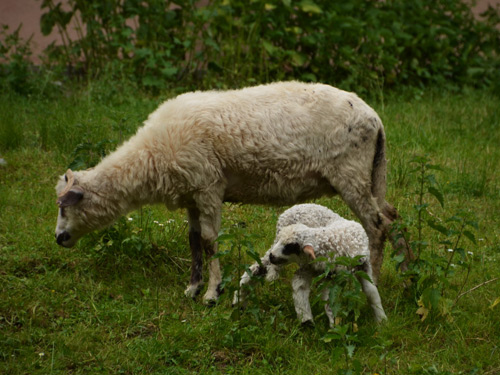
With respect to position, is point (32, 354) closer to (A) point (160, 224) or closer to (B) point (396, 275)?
(A) point (160, 224)

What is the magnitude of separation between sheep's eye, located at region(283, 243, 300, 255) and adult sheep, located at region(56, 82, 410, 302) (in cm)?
83

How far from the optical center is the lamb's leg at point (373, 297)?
434 cm

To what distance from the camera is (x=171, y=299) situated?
15.7 feet

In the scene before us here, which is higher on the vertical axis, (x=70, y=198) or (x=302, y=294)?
(x=70, y=198)

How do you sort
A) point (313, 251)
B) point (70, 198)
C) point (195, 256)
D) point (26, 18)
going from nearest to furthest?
point (313, 251), point (70, 198), point (195, 256), point (26, 18)

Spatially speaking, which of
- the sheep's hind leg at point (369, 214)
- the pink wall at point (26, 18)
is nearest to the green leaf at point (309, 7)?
the pink wall at point (26, 18)

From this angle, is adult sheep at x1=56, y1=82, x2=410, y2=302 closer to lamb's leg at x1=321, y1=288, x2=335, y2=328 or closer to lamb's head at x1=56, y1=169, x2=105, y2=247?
lamb's head at x1=56, y1=169, x2=105, y2=247

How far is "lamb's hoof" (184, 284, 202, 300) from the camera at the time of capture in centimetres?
487

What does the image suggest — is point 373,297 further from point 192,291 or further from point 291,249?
point 192,291

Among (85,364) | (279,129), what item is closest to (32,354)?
(85,364)

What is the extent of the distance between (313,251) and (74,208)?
1.77m

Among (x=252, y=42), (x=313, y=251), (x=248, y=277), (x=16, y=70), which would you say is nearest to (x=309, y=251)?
(x=313, y=251)

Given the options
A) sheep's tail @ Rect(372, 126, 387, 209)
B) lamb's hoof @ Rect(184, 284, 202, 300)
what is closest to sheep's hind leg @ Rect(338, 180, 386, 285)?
sheep's tail @ Rect(372, 126, 387, 209)

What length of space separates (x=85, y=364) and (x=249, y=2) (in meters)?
6.06
